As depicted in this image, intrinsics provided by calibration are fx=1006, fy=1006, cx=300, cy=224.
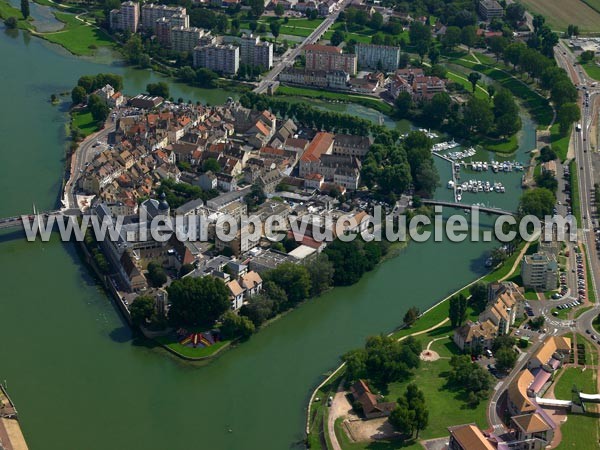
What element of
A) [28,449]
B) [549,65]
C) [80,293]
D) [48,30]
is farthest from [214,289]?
[48,30]

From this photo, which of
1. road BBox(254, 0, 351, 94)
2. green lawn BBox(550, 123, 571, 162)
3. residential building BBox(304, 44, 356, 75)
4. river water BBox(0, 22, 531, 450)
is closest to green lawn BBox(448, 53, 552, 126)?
green lawn BBox(550, 123, 571, 162)

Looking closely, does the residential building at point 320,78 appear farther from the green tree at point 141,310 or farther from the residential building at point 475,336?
the residential building at point 475,336

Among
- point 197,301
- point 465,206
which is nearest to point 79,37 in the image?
point 465,206

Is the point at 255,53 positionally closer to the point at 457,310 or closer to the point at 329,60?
the point at 329,60

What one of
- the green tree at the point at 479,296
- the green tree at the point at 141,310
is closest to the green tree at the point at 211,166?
the green tree at the point at 141,310

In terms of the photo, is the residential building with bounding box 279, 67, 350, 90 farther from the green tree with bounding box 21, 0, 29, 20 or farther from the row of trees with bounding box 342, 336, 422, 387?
the row of trees with bounding box 342, 336, 422, 387

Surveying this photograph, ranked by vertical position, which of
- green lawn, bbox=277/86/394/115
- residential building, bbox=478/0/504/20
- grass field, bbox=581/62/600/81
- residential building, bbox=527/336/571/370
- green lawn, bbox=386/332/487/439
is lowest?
green lawn, bbox=277/86/394/115
